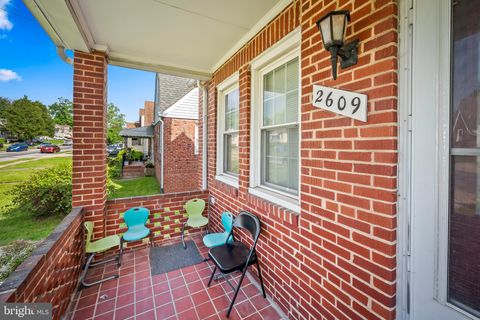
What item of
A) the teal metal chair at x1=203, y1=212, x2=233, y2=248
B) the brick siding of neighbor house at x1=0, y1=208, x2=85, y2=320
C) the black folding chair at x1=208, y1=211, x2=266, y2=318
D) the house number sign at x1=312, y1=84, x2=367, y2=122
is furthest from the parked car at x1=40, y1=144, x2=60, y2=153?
the house number sign at x1=312, y1=84, x2=367, y2=122

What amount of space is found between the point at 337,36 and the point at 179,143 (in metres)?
7.58

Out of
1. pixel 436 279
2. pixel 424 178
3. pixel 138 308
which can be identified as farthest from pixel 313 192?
pixel 138 308

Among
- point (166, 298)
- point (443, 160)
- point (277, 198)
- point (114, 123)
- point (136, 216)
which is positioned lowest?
point (166, 298)

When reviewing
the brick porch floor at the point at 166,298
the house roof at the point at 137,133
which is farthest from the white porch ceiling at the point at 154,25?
the house roof at the point at 137,133

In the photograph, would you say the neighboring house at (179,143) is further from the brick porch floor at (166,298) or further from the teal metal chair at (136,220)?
the brick porch floor at (166,298)

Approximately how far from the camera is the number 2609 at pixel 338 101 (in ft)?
4.48

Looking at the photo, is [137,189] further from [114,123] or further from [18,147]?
[114,123]

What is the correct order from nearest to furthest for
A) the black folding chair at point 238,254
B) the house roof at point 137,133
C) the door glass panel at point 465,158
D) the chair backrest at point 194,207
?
the door glass panel at point 465,158
the black folding chair at point 238,254
the chair backrest at point 194,207
the house roof at point 137,133

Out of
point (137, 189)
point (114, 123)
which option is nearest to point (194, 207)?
point (137, 189)

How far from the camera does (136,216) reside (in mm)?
3357

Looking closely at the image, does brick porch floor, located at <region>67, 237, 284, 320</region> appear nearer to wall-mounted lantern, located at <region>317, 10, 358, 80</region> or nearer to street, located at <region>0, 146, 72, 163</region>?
street, located at <region>0, 146, 72, 163</region>

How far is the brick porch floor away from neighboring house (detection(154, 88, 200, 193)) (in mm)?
5398

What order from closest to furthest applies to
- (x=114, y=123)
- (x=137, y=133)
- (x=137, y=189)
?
(x=137, y=189) < (x=137, y=133) < (x=114, y=123)

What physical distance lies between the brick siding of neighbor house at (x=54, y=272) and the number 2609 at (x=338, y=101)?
7.99ft
